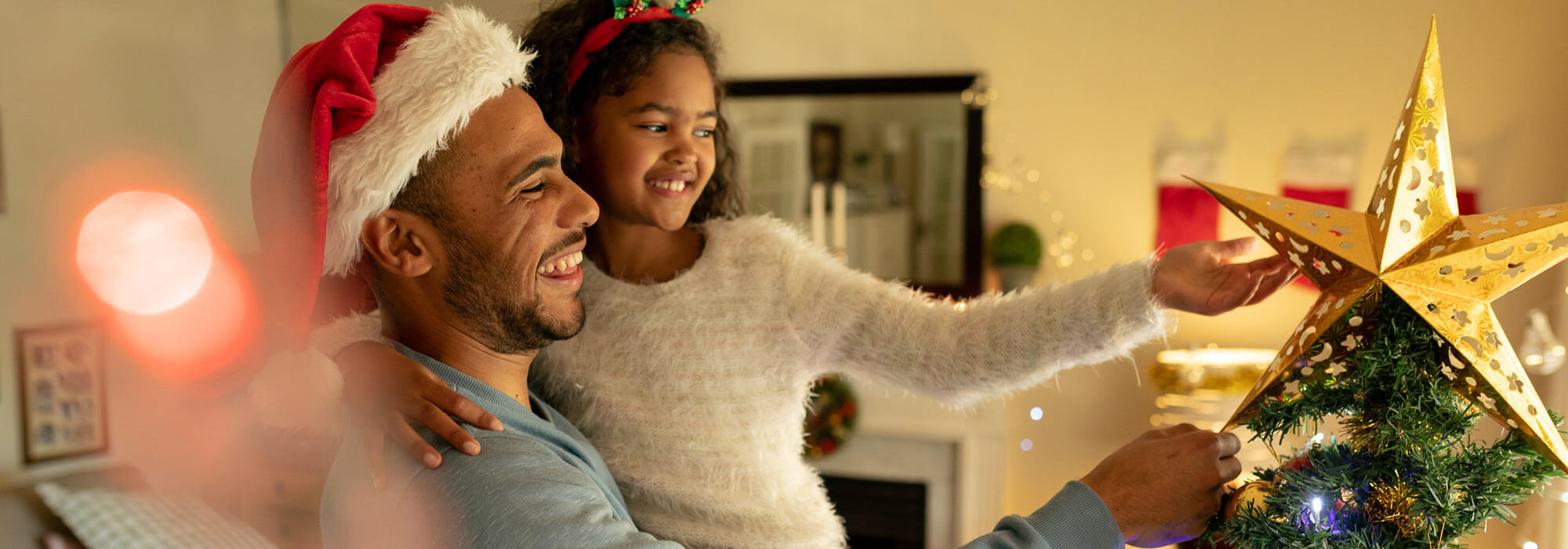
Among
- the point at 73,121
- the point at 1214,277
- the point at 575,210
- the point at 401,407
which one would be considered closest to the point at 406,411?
the point at 401,407

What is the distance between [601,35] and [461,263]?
0.39 m

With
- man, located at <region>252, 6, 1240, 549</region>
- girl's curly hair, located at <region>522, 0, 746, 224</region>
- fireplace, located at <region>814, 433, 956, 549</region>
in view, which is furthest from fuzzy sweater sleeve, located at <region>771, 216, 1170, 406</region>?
fireplace, located at <region>814, 433, 956, 549</region>

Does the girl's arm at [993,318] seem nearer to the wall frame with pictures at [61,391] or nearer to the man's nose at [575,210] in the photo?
the man's nose at [575,210]

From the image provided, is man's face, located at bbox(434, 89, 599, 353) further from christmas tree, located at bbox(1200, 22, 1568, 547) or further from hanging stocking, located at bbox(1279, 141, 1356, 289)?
hanging stocking, located at bbox(1279, 141, 1356, 289)

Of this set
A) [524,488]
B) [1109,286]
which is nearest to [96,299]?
[524,488]

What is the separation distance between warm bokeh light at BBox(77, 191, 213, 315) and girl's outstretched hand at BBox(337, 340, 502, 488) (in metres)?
0.23

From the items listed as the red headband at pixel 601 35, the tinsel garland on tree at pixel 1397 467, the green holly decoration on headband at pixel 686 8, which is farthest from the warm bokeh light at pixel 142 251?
the tinsel garland on tree at pixel 1397 467

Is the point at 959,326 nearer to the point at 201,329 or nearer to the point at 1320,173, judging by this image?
the point at 201,329

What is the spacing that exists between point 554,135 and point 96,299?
413 millimetres

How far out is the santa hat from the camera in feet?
2.48

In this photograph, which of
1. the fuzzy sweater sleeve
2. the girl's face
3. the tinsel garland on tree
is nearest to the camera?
the tinsel garland on tree

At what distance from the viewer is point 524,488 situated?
79cm

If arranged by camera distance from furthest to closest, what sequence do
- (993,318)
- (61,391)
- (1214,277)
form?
(993,318) < (1214,277) < (61,391)

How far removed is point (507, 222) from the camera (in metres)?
0.87
